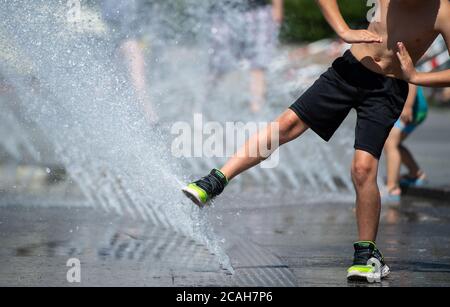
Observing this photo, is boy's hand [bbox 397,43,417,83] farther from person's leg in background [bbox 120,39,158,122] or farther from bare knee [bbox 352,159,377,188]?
person's leg in background [bbox 120,39,158,122]

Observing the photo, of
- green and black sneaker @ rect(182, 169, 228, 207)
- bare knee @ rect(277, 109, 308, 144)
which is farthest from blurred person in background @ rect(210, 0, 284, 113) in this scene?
green and black sneaker @ rect(182, 169, 228, 207)

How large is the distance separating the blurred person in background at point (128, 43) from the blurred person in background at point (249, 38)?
204 cm

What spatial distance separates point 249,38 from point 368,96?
606cm

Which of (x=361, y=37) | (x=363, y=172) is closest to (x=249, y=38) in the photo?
(x=363, y=172)

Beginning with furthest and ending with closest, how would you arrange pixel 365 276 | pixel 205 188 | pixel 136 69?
pixel 136 69 → pixel 205 188 → pixel 365 276

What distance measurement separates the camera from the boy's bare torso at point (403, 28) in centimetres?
580

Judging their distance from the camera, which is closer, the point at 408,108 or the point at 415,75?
the point at 415,75

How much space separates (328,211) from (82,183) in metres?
1.96

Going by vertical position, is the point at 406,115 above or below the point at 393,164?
above

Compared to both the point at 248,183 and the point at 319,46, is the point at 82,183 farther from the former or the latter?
the point at 319,46

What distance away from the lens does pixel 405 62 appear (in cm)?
574

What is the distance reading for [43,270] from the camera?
580 cm

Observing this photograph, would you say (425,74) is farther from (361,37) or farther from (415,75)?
(361,37)

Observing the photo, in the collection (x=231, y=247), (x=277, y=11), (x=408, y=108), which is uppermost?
(x=277, y=11)
